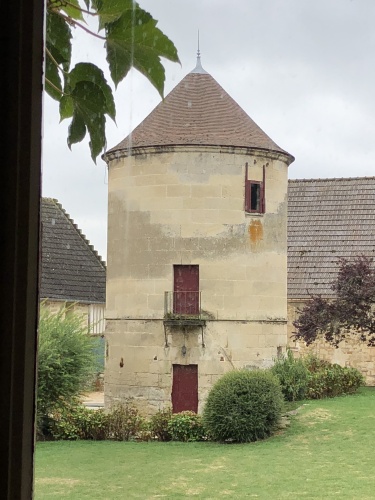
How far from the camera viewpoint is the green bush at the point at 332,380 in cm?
1636

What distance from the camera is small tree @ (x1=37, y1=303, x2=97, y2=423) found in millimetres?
12438

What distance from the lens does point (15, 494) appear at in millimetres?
687

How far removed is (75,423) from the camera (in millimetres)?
13422

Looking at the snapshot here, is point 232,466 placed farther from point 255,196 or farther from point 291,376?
point 255,196

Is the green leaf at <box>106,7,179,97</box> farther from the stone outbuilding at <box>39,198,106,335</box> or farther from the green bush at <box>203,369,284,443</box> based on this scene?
the green bush at <box>203,369,284,443</box>

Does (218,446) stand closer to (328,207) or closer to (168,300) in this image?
(168,300)

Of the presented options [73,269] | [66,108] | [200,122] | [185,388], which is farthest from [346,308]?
[66,108]

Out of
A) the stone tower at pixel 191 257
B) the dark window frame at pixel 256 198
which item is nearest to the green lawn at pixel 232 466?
the stone tower at pixel 191 257

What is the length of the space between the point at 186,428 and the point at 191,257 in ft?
10.3

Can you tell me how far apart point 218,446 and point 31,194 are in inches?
490

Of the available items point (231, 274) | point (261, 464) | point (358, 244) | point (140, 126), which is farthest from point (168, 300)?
point (358, 244)

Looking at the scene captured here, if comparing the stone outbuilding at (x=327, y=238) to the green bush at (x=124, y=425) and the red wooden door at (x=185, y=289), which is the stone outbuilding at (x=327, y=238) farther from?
the green bush at (x=124, y=425)

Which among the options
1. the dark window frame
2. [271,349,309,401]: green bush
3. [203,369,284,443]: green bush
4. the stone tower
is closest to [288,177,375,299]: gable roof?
[271,349,309,401]: green bush

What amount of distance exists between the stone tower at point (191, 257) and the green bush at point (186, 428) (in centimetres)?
134
